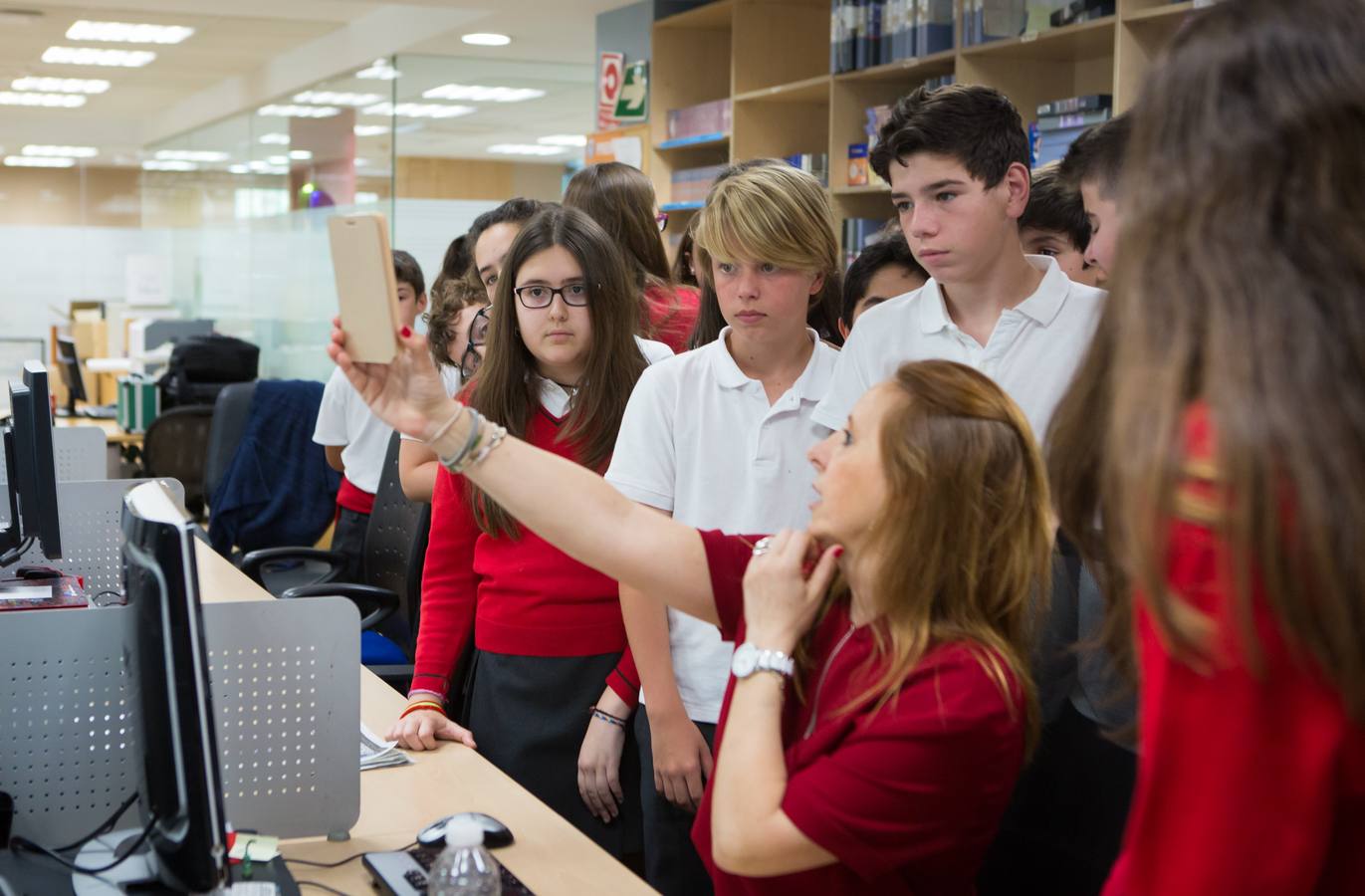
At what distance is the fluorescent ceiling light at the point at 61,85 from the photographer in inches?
384

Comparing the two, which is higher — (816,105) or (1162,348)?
(816,105)

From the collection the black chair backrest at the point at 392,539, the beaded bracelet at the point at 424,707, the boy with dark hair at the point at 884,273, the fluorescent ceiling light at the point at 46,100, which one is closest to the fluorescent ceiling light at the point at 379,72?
the black chair backrest at the point at 392,539

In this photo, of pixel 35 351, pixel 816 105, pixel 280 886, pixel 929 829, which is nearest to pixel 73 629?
pixel 280 886

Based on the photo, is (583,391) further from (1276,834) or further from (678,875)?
(1276,834)

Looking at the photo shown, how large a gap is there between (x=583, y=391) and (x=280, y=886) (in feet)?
3.18

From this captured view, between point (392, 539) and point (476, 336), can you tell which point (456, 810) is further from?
point (392, 539)

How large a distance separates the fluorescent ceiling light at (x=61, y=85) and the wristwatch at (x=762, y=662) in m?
9.84

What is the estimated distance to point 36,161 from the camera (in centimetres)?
1342

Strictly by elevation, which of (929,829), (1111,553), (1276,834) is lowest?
(929,829)

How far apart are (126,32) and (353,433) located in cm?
497

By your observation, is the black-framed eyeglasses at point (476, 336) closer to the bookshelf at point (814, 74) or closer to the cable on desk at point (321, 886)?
the cable on desk at point (321, 886)

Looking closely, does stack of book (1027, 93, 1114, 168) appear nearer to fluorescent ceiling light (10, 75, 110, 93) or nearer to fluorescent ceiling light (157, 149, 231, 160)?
fluorescent ceiling light (157, 149, 231, 160)

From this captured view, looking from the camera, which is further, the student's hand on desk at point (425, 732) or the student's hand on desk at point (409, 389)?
the student's hand on desk at point (425, 732)

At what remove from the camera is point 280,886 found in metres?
1.50
